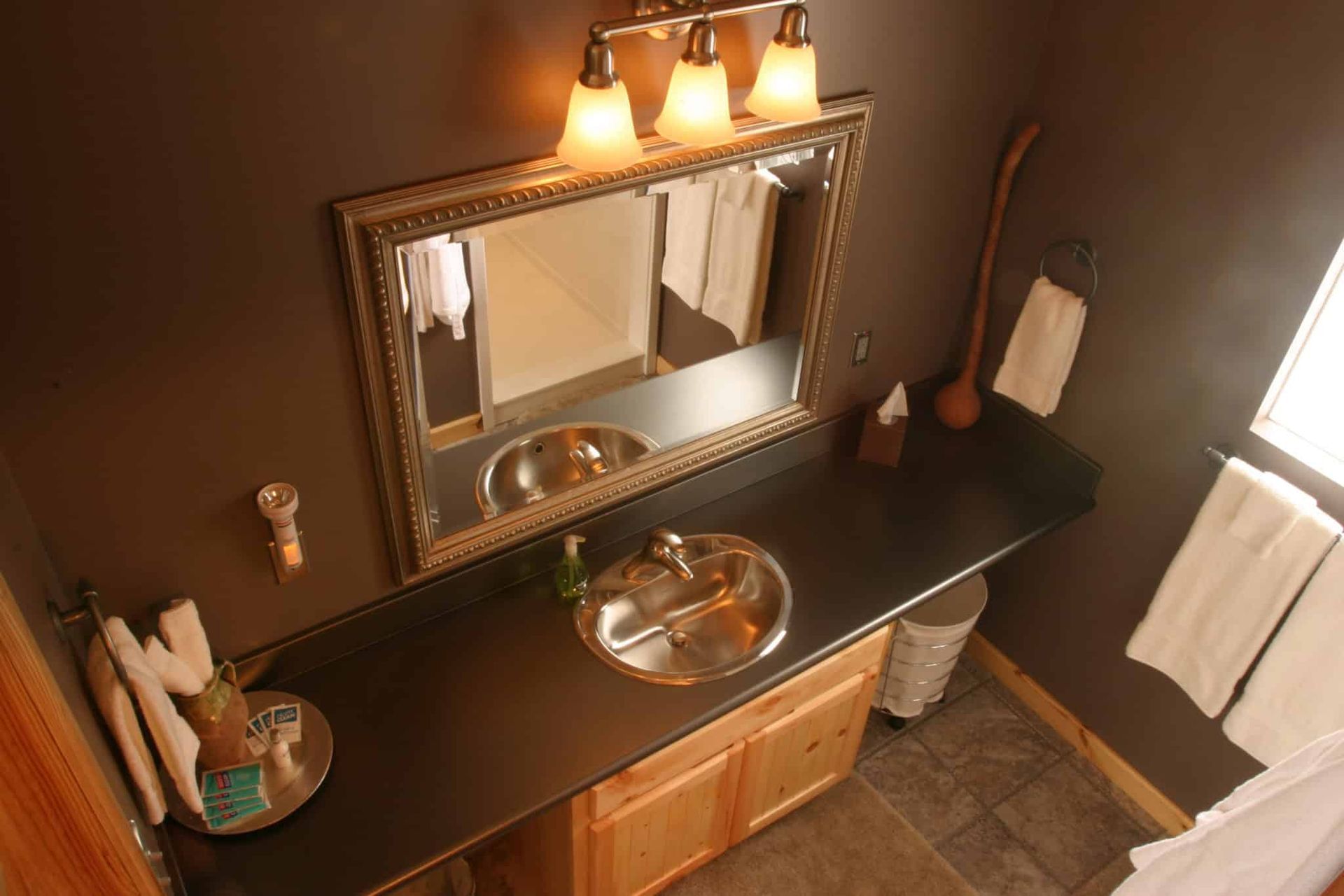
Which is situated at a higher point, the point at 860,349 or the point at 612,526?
the point at 860,349

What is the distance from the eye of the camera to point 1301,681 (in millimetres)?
2004

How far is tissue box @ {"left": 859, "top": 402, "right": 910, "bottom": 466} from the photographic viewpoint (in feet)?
7.64

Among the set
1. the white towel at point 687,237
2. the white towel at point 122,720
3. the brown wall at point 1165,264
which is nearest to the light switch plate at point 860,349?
the brown wall at point 1165,264

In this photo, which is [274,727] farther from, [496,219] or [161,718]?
[496,219]

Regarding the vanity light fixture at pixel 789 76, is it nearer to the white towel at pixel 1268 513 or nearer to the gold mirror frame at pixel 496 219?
the gold mirror frame at pixel 496 219

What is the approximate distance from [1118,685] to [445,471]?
1744mm

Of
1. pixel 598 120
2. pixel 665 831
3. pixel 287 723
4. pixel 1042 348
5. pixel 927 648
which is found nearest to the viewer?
pixel 598 120

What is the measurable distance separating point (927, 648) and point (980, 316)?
803 mm

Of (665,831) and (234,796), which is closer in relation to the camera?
(234,796)

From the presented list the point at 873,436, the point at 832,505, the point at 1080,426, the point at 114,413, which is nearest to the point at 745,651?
the point at 832,505

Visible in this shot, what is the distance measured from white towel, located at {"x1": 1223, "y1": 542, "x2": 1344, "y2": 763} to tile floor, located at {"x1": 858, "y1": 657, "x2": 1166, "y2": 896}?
517 millimetres

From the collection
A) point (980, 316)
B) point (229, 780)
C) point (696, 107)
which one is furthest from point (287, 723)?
point (980, 316)

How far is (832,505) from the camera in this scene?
7.51 ft

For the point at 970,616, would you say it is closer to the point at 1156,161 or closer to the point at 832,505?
the point at 832,505
